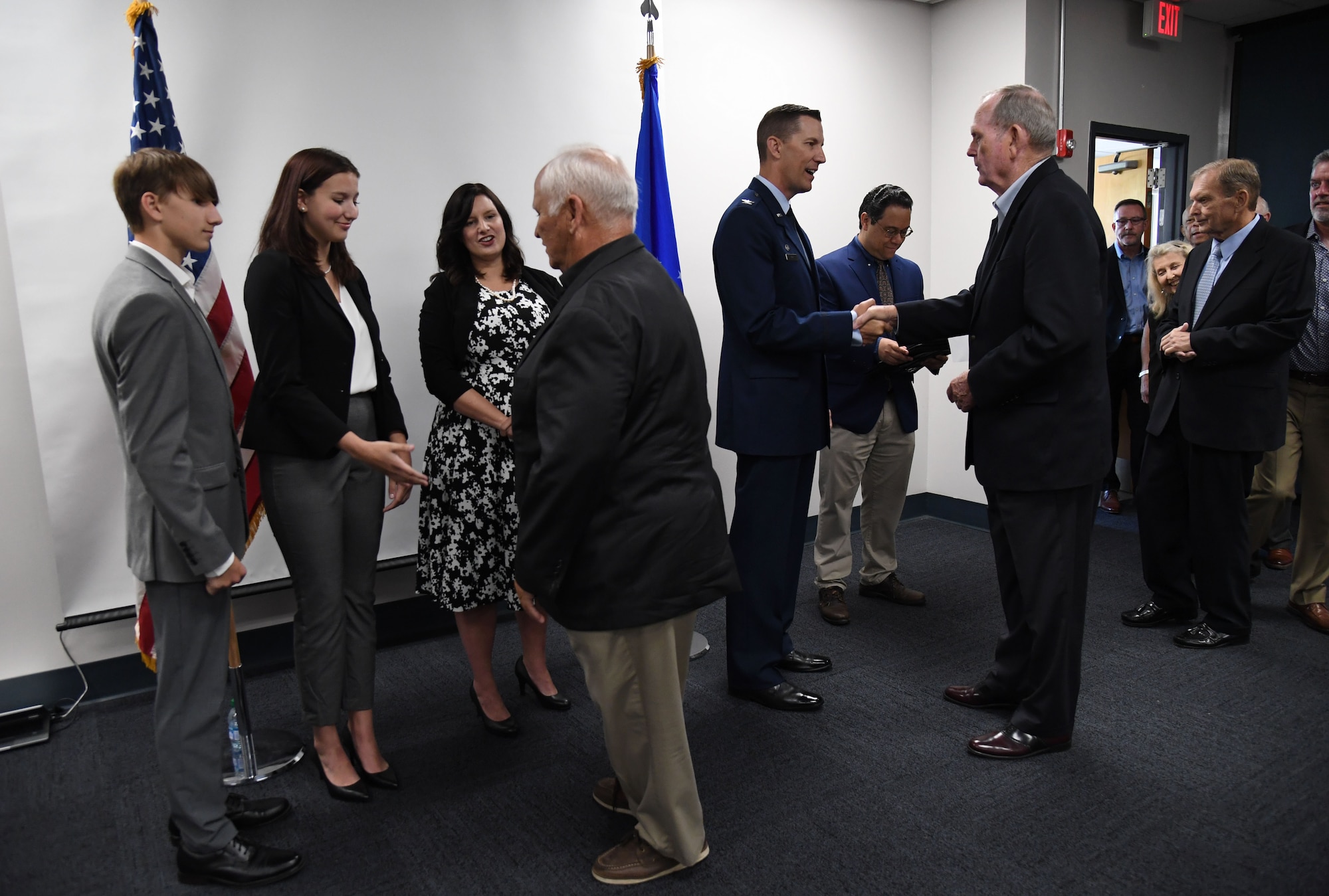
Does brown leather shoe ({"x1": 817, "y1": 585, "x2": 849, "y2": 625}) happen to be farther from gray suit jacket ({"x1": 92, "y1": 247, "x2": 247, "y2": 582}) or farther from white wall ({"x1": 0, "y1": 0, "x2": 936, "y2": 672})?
gray suit jacket ({"x1": 92, "y1": 247, "x2": 247, "y2": 582})

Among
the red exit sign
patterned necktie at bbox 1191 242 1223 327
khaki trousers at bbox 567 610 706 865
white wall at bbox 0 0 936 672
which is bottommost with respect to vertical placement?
khaki trousers at bbox 567 610 706 865

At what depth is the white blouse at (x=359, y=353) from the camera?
7.84 feet

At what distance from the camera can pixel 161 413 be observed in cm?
180

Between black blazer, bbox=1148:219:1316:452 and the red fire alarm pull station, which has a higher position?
the red fire alarm pull station

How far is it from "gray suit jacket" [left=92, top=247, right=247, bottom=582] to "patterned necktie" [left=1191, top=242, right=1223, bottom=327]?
11.2 feet

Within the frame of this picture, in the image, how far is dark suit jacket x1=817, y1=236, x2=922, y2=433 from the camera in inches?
141

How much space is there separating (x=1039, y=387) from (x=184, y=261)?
2.54 metres

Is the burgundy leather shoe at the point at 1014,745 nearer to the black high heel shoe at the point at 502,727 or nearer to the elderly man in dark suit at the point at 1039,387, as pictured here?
the elderly man in dark suit at the point at 1039,387

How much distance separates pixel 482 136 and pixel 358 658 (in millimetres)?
2164

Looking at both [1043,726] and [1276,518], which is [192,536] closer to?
[1043,726]

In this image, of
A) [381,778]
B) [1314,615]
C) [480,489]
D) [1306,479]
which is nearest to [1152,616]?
[1314,615]

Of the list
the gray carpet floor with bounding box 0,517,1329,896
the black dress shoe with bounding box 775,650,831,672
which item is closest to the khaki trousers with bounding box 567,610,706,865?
the gray carpet floor with bounding box 0,517,1329,896

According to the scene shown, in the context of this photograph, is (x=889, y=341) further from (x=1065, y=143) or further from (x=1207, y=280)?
(x=1065, y=143)

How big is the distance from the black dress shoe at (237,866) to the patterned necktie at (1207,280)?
354 cm
